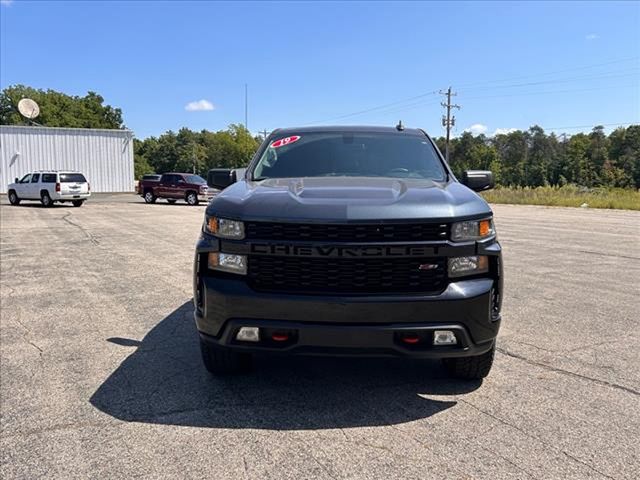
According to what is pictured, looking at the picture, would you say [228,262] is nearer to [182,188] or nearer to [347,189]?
[347,189]

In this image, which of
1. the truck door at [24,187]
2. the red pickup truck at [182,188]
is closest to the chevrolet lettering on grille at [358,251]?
the red pickup truck at [182,188]

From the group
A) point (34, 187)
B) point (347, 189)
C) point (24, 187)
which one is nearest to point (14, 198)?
point (24, 187)

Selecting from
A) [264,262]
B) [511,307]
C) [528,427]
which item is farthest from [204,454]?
[511,307]

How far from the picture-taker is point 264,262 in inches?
119

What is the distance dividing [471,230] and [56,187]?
26.9m

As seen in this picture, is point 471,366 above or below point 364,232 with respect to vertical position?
below

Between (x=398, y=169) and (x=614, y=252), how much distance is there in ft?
26.5

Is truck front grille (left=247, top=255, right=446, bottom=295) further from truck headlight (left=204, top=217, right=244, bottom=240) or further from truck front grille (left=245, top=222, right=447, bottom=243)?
truck headlight (left=204, top=217, right=244, bottom=240)

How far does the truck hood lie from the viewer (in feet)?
9.68

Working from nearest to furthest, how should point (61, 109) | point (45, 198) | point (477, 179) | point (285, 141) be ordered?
point (477, 179) < point (285, 141) < point (45, 198) < point (61, 109)

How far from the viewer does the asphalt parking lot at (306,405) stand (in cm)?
262

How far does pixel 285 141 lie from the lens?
471 centimetres

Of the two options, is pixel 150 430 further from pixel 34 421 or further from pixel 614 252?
pixel 614 252

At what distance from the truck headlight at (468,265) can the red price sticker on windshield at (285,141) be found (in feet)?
7.27
